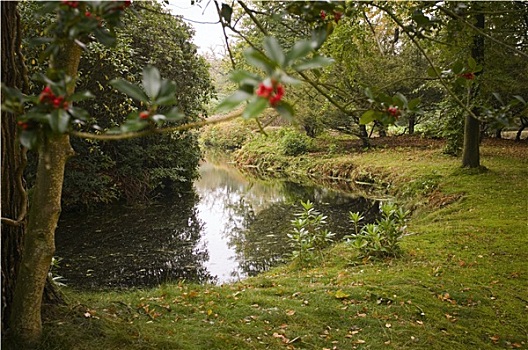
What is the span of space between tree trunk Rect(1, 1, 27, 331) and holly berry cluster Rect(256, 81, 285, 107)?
4.71 ft

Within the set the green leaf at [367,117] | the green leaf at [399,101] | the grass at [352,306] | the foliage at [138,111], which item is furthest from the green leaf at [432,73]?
the foliage at [138,111]

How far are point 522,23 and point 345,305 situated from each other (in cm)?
648

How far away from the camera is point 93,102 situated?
29.0 ft

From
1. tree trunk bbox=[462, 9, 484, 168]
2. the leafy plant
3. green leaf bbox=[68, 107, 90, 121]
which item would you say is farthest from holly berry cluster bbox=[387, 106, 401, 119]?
tree trunk bbox=[462, 9, 484, 168]

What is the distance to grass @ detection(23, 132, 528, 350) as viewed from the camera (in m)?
2.51

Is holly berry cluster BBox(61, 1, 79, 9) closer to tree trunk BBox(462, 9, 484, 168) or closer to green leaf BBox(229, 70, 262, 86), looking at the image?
green leaf BBox(229, 70, 262, 86)

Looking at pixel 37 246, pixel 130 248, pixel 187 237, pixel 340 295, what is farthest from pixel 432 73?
pixel 187 237

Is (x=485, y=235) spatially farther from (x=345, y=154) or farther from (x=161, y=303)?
(x=345, y=154)

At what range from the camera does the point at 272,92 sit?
0.71m

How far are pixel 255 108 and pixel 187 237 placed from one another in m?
7.65

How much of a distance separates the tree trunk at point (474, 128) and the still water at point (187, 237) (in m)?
2.23

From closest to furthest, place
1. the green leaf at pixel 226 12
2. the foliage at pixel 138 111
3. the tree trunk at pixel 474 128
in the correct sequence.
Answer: the green leaf at pixel 226 12, the tree trunk at pixel 474 128, the foliage at pixel 138 111

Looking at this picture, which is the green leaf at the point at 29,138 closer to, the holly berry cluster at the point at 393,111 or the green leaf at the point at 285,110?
the green leaf at the point at 285,110

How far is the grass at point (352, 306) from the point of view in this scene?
2.51 meters
